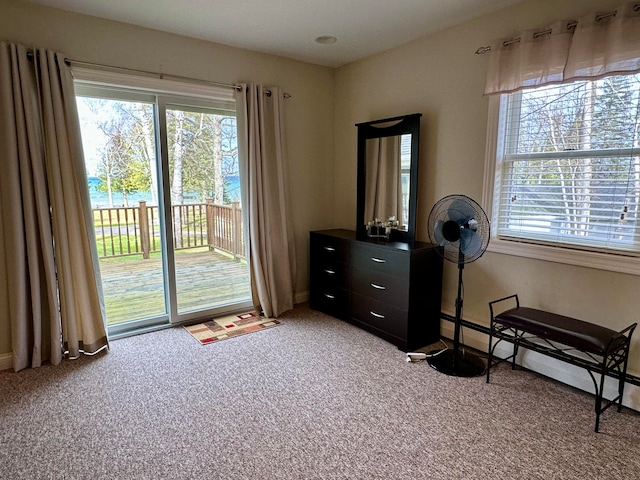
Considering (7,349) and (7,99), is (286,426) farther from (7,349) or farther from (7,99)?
(7,99)

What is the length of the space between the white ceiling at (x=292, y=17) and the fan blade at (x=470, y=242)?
1.53 metres

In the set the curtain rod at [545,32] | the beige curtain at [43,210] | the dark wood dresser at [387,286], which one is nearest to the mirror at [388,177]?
the dark wood dresser at [387,286]

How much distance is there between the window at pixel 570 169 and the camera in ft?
7.02

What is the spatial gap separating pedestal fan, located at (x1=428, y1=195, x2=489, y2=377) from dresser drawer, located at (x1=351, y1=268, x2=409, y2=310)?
401 millimetres

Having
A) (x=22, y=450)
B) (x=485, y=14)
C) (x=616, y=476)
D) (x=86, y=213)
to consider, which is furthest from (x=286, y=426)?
(x=485, y=14)

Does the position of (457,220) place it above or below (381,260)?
above

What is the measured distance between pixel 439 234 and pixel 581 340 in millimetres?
1025

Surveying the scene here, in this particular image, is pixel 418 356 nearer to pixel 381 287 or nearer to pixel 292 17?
pixel 381 287

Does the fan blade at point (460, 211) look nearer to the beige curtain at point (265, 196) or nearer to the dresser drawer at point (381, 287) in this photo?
the dresser drawer at point (381, 287)

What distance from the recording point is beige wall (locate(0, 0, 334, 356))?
8.48 ft

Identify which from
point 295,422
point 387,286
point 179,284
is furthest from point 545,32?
point 179,284

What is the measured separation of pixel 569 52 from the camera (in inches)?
86.7

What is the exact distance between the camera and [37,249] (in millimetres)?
2596

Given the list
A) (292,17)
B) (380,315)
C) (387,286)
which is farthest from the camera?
(380,315)
